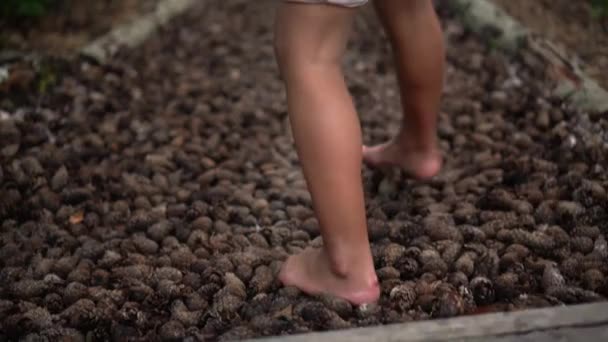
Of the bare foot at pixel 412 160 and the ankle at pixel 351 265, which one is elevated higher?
the ankle at pixel 351 265

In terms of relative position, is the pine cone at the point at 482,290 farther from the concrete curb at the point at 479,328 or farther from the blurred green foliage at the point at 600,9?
the blurred green foliage at the point at 600,9

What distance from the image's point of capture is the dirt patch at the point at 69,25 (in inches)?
135

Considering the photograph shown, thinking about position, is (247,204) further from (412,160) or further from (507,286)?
(507,286)

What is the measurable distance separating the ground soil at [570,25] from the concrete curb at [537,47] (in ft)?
0.27

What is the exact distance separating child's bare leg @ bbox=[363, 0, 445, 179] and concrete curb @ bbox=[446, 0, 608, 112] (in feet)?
2.02

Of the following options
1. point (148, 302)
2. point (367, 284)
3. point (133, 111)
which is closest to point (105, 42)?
point (133, 111)

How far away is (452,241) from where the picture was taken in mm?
2039

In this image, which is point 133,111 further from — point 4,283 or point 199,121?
point 4,283

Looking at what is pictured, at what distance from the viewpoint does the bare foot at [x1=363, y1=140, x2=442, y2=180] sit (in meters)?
2.35

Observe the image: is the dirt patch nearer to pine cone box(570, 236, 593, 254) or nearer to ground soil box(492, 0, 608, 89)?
ground soil box(492, 0, 608, 89)

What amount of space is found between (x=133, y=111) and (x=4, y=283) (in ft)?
3.66

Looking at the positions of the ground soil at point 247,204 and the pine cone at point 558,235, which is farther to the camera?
the pine cone at point 558,235

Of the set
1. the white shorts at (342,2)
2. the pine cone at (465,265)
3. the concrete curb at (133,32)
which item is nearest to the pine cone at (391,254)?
the pine cone at (465,265)

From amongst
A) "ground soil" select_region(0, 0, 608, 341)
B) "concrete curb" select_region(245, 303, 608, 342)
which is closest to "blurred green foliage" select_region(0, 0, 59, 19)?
"ground soil" select_region(0, 0, 608, 341)
